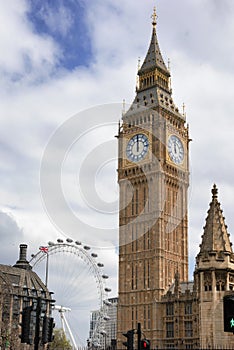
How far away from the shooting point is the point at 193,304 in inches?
4245

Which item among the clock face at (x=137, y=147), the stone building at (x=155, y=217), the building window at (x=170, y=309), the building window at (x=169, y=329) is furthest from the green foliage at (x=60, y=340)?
the clock face at (x=137, y=147)

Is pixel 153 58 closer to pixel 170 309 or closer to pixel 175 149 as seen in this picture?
pixel 175 149

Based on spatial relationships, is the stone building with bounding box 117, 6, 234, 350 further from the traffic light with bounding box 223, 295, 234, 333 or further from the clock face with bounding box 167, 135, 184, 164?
the traffic light with bounding box 223, 295, 234, 333

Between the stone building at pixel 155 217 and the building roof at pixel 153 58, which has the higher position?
the building roof at pixel 153 58

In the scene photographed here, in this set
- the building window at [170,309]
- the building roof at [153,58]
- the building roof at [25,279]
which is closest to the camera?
the building window at [170,309]

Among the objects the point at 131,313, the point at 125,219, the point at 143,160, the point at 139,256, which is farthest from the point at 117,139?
the point at 131,313

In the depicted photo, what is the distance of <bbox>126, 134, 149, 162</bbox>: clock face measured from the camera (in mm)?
126312

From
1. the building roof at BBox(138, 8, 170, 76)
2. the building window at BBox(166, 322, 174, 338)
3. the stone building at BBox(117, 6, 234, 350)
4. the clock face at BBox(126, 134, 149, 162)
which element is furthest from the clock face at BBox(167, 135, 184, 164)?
the building window at BBox(166, 322, 174, 338)

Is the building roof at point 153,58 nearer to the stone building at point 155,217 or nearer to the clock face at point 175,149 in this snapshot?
the stone building at point 155,217

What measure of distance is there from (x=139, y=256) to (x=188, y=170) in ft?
74.9

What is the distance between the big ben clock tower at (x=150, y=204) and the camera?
11825 cm

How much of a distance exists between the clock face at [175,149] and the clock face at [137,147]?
5.07 metres

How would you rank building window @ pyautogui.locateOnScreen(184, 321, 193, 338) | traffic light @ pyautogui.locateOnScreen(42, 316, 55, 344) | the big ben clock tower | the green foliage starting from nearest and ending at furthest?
1. traffic light @ pyautogui.locateOnScreen(42, 316, 55, 344)
2. building window @ pyautogui.locateOnScreen(184, 321, 193, 338)
3. the big ben clock tower
4. the green foliage

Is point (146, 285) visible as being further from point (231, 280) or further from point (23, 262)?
point (231, 280)
